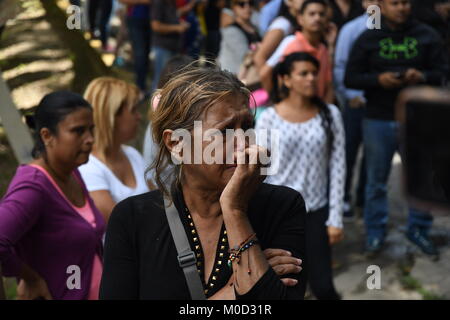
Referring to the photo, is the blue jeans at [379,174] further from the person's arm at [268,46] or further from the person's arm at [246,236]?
the person's arm at [246,236]

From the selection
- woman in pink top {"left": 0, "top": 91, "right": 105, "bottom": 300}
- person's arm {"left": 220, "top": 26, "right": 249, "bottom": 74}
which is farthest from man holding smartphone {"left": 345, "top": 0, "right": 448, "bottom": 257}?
woman in pink top {"left": 0, "top": 91, "right": 105, "bottom": 300}

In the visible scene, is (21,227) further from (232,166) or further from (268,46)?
(268,46)

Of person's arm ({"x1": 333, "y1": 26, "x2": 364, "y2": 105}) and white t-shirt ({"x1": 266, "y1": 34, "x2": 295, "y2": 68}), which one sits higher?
white t-shirt ({"x1": 266, "y1": 34, "x2": 295, "y2": 68})

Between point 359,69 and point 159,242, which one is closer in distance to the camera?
point 159,242

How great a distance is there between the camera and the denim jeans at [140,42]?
370 inches

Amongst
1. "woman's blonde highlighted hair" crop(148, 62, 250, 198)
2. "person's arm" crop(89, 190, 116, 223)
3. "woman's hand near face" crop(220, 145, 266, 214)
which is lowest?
"person's arm" crop(89, 190, 116, 223)

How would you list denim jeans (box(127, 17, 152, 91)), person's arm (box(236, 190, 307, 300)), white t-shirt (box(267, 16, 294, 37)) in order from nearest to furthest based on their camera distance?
person's arm (box(236, 190, 307, 300)) < white t-shirt (box(267, 16, 294, 37)) < denim jeans (box(127, 17, 152, 91))

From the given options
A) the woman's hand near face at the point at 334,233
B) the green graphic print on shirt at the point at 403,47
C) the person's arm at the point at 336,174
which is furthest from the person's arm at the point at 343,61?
the woman's hand near face at the point at 334,233

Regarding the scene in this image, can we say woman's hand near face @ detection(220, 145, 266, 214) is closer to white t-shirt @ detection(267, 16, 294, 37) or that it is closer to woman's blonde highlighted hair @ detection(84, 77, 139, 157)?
woman's blonde highlighted hair @ detection(84, 77, 139, 157)

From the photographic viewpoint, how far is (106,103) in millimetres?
4242

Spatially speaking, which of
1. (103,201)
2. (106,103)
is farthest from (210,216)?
(106,103)

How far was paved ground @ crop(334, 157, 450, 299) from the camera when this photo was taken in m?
5.58

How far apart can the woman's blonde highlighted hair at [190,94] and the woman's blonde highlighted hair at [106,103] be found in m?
1.76

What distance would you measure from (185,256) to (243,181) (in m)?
0.31
